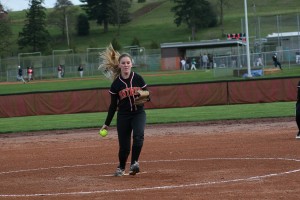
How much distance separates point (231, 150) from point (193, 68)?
60493 millimetres

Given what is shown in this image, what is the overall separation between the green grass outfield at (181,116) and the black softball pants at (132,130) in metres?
13.8

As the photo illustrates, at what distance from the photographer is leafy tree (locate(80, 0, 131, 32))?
388 feet

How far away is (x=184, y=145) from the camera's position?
1759 cm

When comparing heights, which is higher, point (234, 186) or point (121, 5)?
point (121, 5)

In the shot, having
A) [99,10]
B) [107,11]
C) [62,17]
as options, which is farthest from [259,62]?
[62,17]

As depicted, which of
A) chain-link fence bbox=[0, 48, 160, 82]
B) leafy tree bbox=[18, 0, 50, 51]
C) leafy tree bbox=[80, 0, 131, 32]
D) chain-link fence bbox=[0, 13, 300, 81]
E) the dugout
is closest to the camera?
chain-link fence bbox=[0, 13, 300, 81]

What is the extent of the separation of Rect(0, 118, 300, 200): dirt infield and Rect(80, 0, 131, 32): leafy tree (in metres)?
96.8

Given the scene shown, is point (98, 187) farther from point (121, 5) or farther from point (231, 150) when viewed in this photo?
point (121, 5)

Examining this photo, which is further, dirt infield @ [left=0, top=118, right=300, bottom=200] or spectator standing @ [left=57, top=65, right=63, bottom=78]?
spectator standing @ [left=57, top=65, right=63, bottom=78]

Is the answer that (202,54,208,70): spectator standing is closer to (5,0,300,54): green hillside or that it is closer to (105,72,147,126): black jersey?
(5,0,300,54): green hillside

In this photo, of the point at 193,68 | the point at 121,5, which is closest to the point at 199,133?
the point at 193,68

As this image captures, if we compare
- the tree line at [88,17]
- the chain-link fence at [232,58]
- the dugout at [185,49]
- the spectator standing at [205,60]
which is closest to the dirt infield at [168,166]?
the chain-link fence at [232,58]

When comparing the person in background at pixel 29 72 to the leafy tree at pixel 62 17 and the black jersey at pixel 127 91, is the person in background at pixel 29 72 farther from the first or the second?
the black jersey at pixel 127 91

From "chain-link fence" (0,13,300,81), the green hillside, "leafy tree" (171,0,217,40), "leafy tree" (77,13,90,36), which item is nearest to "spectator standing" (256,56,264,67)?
"chain-link fence" (0,13,300,81)
